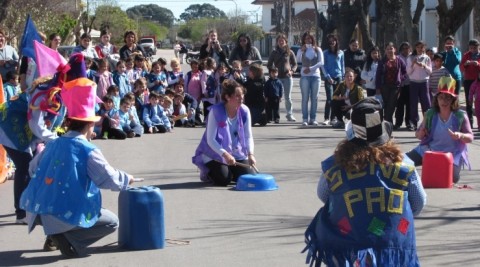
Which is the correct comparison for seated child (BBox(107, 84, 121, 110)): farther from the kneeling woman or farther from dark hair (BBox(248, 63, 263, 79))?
the kneeling woman

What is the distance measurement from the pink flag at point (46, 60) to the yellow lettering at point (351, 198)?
15.4 ft

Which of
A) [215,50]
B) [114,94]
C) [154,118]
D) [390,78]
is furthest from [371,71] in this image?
[114,94]

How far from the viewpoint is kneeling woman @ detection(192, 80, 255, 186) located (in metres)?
11.8

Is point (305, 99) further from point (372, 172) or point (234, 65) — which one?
point (372, 172)

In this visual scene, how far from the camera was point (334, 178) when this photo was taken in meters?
5.38

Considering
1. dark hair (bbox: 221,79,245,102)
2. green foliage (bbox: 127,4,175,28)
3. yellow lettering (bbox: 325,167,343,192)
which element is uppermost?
green foliage (bbox: 127,4,175,28)

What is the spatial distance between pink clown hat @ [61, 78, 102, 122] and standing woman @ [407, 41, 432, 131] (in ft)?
40.8

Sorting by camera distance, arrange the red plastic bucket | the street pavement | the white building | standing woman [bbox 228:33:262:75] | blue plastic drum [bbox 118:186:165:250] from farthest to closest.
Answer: the white building
standing woman [bbox 228:33:262:75]
the red plastic bucket
blue plastic drum [bbox 118:186:165:250]
the street pavement

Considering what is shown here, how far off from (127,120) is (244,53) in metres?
4.69

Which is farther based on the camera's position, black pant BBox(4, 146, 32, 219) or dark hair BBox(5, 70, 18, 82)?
dark hair BBox(5, 70, 18, 82)

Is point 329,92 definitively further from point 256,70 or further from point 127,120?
point 127,120

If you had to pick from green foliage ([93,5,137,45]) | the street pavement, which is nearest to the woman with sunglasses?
the street pavement

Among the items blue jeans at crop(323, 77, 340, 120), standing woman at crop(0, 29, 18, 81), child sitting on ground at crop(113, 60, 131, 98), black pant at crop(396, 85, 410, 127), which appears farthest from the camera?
blue jeans at crop(323, 77, 340, 120)

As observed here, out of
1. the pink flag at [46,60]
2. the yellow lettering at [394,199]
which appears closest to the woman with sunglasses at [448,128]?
the pink flag at [46,60]
